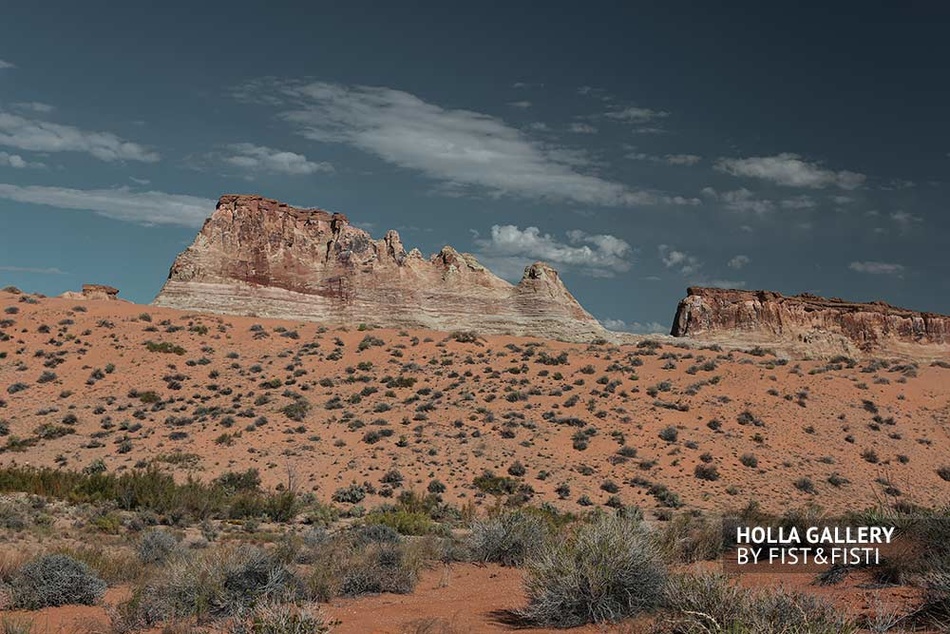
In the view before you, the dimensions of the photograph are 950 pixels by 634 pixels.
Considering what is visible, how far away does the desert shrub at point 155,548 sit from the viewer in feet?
38.7

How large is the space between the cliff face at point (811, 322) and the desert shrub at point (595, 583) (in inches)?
3144

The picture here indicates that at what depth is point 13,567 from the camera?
9312 millimetres

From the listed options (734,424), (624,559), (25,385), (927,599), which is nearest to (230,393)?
(25,385)

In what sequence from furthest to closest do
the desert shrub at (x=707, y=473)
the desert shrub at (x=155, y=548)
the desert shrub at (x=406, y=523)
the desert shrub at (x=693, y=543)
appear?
the desert shrub at (x=707, y=473), the desert shrub at (x=406, y=523), the desert shrub at (x=155, y=548), the desert shrub at (x=693, y=543)

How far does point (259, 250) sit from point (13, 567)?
6630 cm

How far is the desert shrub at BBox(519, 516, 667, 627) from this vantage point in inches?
280

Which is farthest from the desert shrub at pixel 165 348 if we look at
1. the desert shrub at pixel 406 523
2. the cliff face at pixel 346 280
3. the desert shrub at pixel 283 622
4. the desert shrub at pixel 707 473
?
the desert shrub at pixel 283 622

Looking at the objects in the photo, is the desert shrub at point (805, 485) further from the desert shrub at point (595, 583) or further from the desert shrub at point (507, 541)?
the desert shrub at point (595, 583)

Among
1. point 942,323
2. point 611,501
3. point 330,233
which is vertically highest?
point 330,233

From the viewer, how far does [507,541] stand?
12.0 meters

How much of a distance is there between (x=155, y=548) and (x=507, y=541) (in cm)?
628

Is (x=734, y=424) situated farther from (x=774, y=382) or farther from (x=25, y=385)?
(x=25, y=385)

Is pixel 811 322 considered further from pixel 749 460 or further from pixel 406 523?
pixel 406 523

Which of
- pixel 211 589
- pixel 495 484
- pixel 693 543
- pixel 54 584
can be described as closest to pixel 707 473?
pixel 495 484
